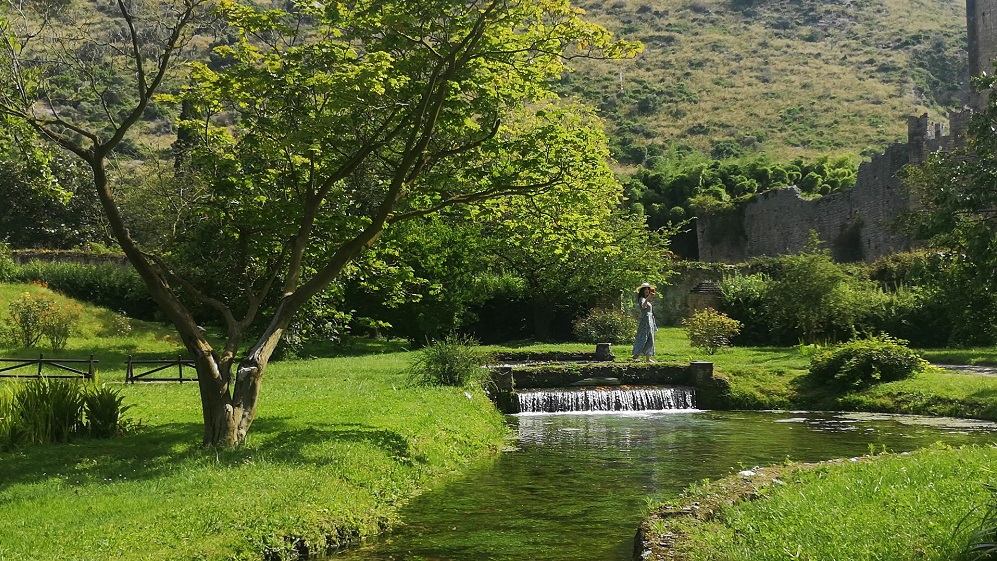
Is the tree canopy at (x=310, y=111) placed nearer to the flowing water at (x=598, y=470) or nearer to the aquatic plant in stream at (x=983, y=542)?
the flowing water at (x=598, y=470)

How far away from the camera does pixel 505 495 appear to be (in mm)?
9867

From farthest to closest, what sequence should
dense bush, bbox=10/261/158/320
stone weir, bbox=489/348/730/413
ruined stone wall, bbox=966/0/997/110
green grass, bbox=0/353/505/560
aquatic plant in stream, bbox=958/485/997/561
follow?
1. ruined stone wall, bbox=966/0/997/110
2. dense bush, bbox=10/261/158/320
3. stone weir, bbox=489/348/730/413
4. green grass, bbox=0/353/505/560
5. aquatic plant in stream, bbox=958/485/997/561

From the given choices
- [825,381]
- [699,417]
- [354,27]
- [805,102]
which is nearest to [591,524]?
[354,27]

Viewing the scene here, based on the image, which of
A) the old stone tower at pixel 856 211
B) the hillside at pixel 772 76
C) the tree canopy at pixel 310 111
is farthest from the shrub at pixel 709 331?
the hillside at pixel 772 76

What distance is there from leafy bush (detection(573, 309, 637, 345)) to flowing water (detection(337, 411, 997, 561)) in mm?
10760

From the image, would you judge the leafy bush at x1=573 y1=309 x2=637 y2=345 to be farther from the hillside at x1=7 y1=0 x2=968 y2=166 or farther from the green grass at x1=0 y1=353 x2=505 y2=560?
the hillside at x1=7 y1=0 x2=968 y2=166

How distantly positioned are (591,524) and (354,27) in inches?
248

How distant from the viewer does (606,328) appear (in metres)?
28.1

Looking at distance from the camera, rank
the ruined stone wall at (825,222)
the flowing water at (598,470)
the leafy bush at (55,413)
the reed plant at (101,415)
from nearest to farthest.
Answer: the flowing water at (598,470) → the leafy bush at (55,413) → the reed plant at (101,415) → the ruined stone wall at (825,222)

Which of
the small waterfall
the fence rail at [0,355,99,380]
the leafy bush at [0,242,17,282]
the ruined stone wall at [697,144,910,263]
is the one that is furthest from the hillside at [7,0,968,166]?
the small waterfall

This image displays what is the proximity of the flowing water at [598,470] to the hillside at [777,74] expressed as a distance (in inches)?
2421

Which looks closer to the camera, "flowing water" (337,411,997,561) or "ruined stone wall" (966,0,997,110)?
"flowing water" (337,411,997,561)

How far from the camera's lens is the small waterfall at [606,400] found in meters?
17.4

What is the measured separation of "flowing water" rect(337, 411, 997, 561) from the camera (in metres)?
7.95
